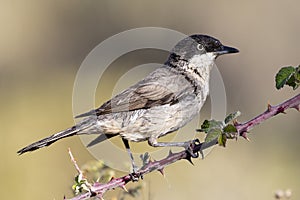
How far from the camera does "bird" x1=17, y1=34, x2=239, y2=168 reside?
5457 mm

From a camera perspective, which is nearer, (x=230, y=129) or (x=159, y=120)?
(x=230, y=129)

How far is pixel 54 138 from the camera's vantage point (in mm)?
4969

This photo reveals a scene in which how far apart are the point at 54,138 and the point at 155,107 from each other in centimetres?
95

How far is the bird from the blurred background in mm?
1887

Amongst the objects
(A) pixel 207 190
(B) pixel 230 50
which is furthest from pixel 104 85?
(B) pixel 230 50

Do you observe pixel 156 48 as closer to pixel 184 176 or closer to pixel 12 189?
pixel 184 176

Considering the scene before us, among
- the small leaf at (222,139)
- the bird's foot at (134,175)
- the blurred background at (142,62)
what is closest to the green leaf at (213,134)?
the small leaf at (222,139)

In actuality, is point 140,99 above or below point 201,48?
below

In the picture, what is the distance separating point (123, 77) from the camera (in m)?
12.0

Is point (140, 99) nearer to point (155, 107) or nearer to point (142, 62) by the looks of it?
point (155, 107)

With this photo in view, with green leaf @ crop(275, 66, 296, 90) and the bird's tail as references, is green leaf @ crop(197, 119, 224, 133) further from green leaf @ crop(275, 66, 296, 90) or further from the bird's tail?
the bird's tail

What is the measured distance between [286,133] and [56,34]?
538cm

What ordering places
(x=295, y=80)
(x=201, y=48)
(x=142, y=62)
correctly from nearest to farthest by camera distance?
(x=295, y=80)
(x=201, y=48)
(x=142, y=62)

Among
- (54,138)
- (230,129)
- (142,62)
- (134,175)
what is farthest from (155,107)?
(142,62)
